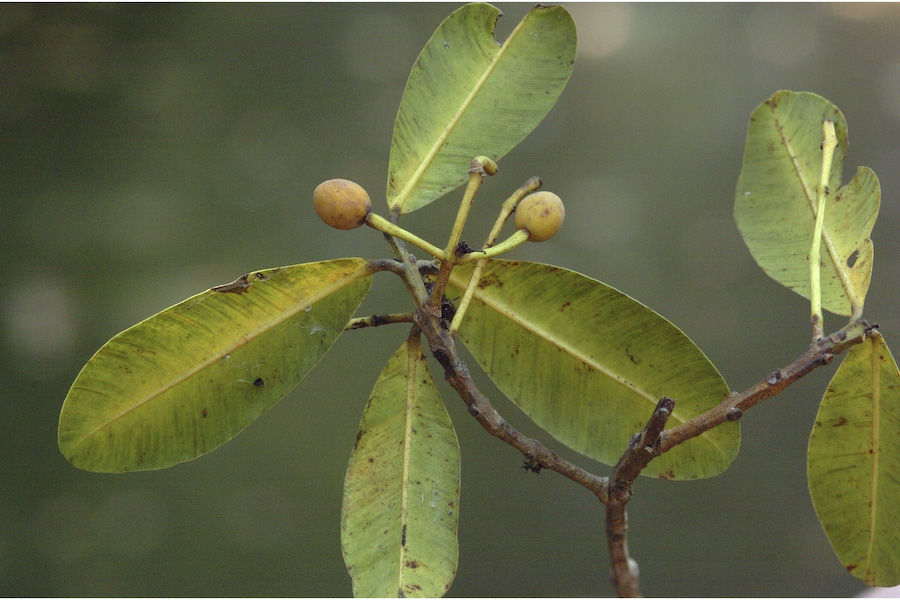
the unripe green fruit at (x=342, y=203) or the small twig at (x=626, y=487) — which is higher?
the unripe green fruit at (x=342, y=203)

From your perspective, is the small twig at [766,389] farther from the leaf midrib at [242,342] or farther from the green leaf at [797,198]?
the leaf midrib at [242,342]

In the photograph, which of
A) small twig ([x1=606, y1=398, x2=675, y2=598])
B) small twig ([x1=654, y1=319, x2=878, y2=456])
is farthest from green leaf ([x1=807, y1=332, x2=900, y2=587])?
small twig ([x1=606, y1=398, x2=675, y2=598])

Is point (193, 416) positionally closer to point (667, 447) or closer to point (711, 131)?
point (667, 447)

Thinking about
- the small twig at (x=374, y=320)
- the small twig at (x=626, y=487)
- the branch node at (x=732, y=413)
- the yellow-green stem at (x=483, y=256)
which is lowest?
the small twig at (x=626, y=487)

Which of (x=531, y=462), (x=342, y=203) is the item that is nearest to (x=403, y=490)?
(x=531, y=462)

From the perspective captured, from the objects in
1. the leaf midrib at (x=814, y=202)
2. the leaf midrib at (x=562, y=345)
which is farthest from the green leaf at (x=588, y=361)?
the leaf midrib at (x=814, y=202)

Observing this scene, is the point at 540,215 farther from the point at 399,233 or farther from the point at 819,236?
the point at 819,236

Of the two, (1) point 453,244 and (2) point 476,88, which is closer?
(1) point 453,244
